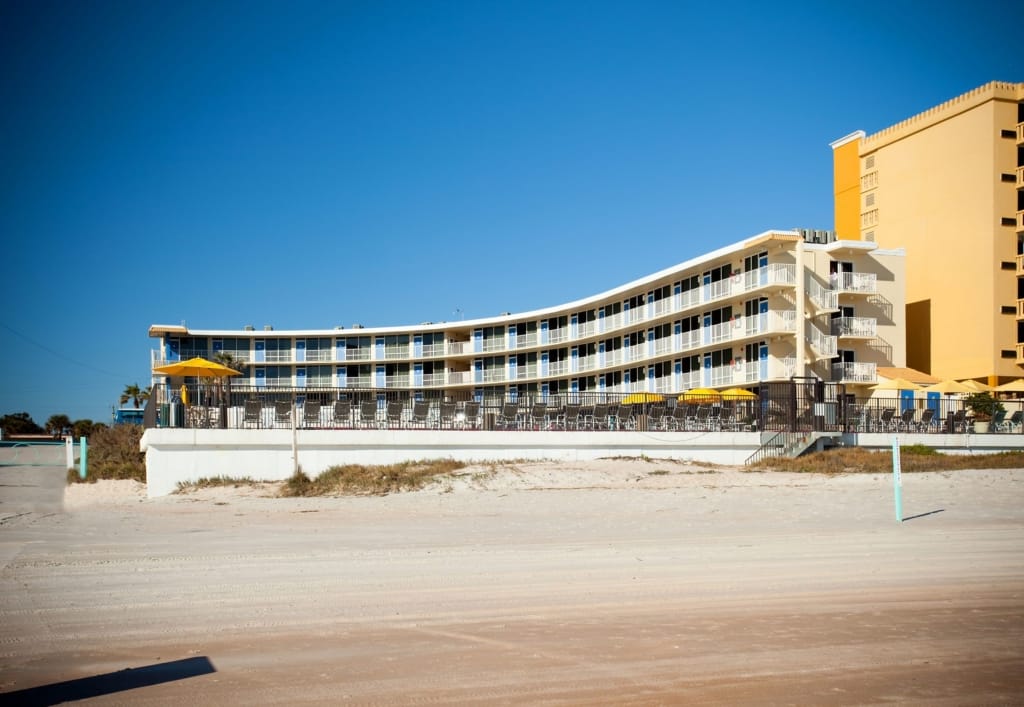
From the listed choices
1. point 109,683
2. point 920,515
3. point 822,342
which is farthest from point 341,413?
point 822,342

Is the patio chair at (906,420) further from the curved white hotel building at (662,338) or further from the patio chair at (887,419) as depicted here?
the curved white hotel building at (662,338)

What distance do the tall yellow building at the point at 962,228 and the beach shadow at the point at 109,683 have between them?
49408 millimetres

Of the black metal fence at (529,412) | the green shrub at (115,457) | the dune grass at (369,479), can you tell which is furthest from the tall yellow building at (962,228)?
the green shrub at (115,457)

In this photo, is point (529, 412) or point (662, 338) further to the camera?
point (662, 338)

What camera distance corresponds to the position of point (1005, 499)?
59.5ft

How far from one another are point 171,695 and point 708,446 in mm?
22348

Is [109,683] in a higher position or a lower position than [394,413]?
lower

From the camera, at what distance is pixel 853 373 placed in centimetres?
4403

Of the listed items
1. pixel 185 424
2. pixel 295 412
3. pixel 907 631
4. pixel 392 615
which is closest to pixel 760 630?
pixel 907 631

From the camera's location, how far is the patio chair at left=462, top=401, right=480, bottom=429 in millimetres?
25875

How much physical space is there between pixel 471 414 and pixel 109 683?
20.3 metres

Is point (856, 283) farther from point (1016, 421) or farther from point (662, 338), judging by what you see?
point (1016, 421)

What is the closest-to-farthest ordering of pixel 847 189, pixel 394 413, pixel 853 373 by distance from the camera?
pixel 394 413
pixel 853 373
pixel 847 189

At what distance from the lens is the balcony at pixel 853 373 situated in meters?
43.8
